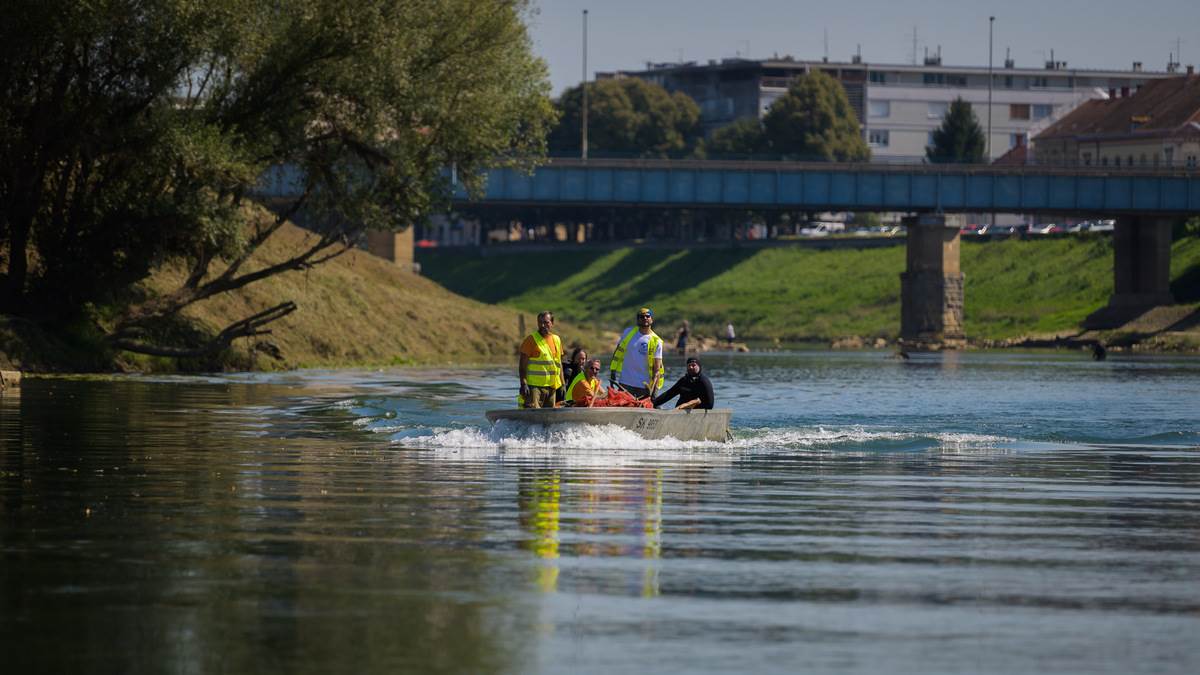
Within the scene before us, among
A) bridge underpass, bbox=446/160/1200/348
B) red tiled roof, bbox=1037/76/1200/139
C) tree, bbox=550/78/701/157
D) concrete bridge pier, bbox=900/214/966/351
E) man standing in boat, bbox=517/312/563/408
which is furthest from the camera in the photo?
tree, bbox=550/78/701/157

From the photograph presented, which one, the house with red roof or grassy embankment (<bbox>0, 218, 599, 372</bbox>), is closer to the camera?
grassy embankment (<bbox>0, 218, 599, 372</bbox>)

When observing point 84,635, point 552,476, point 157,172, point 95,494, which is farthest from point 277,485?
point 157,172

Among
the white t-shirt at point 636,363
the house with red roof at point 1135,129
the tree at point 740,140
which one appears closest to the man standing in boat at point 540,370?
the white t-shirt at point 636,363

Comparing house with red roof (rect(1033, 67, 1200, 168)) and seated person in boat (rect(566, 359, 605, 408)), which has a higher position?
house with red roof (rect(1033, 67, 1200, 168))

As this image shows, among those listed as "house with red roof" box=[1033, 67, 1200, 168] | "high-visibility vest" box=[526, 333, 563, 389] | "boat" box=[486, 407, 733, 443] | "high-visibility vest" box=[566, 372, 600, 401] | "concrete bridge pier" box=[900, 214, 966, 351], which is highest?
"house with red roof" box=[1033, 67, 1200, 168]

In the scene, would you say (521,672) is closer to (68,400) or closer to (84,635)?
(84,635)

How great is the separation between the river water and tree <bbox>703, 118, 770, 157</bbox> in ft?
435

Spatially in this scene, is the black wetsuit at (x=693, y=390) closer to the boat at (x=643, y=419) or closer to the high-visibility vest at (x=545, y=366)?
the boat at (x=643, y=419)

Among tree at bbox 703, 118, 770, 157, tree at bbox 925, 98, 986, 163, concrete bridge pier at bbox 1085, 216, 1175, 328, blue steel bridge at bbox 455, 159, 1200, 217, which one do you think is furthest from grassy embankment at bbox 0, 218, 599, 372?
tree at bbox 925, 98, 986, 163

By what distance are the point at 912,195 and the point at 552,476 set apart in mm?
90634

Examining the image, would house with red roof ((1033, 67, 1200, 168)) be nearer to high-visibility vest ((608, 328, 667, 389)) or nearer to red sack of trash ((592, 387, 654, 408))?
high-visibility vest ((608, 328, 667, 389))

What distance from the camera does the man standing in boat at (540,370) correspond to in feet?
96.3

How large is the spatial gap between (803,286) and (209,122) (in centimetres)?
8898

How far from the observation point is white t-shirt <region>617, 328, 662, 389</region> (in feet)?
98.6
